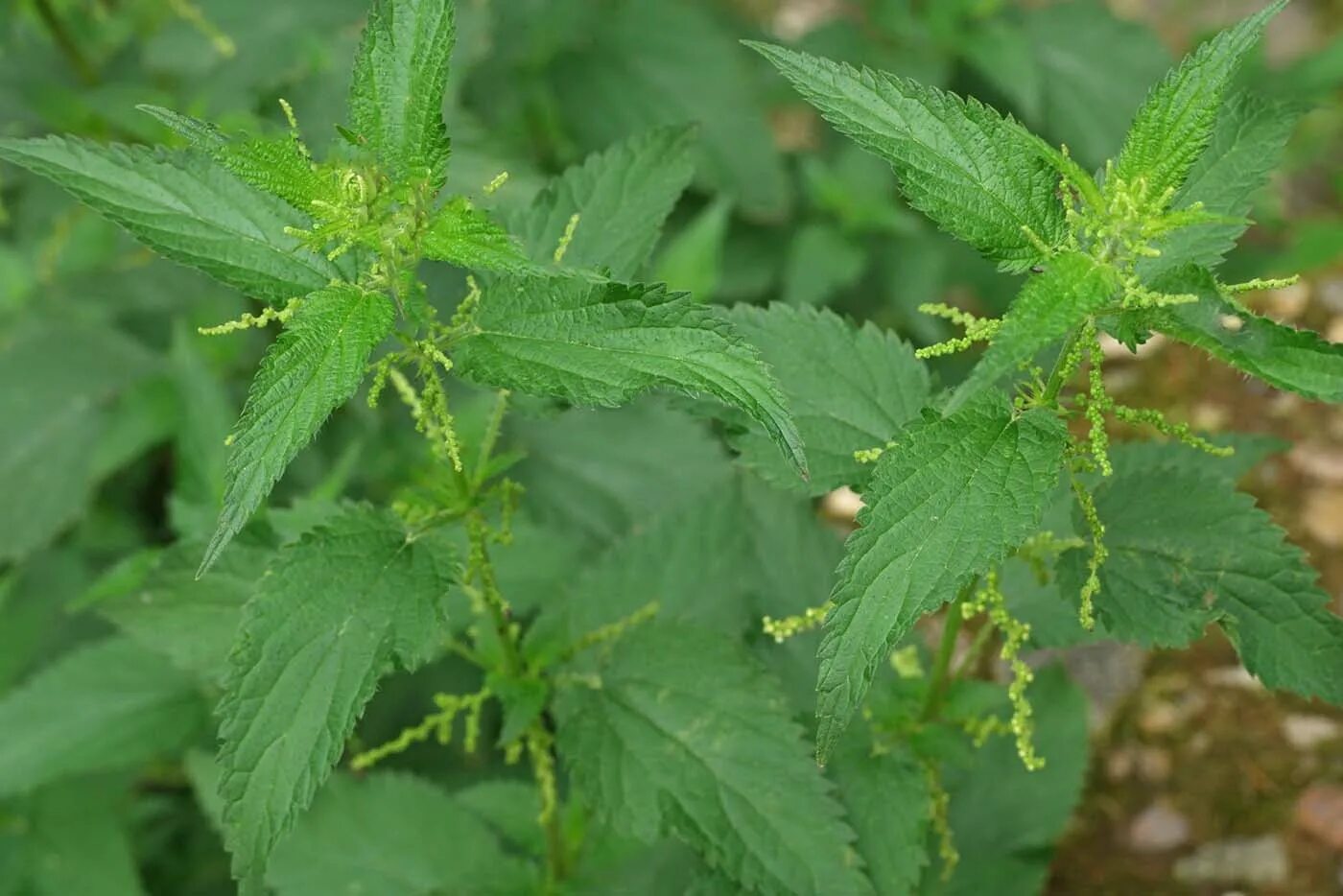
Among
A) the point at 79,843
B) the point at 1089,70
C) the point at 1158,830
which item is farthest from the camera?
the point at 1089,70

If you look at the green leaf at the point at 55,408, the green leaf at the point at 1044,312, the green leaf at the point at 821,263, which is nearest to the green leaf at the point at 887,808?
the green leaf at the point at 1044,312

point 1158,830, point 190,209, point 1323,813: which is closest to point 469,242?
point 190,209

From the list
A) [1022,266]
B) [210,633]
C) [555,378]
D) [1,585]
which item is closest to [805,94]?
[1022,266]

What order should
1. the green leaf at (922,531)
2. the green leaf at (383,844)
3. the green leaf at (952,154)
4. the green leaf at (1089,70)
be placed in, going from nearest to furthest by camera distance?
the green leaf at (922,531), the green leaf at (952,154), the green leaf at (383,844), the green leaf at (1089,70)

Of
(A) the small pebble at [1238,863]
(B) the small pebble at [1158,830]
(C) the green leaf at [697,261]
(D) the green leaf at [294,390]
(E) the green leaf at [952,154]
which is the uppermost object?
(E) the green leaf at [952,154]

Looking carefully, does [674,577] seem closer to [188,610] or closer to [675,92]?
[188,610]

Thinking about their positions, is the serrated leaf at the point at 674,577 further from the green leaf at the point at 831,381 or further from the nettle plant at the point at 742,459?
the green leaf at the point at 831,381
